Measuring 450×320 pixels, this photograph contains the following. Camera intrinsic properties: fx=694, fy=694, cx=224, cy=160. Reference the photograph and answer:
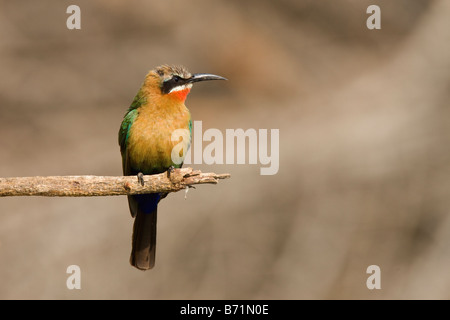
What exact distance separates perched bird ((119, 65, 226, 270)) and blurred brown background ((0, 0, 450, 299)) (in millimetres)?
4268

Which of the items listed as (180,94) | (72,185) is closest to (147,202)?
(180,94)

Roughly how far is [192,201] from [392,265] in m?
A: 2.67

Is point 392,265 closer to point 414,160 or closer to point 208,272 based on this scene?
point 414,160

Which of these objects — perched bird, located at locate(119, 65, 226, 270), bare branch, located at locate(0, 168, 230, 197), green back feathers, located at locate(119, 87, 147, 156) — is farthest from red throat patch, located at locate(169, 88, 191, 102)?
bare branch, located at locate(0, 168, 230, 197)

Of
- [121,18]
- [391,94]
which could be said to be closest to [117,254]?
[121,18]

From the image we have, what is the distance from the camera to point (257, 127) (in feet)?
30.1

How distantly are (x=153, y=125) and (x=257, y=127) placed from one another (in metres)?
5.68

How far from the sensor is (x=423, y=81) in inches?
362

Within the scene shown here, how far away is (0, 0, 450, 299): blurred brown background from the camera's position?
8.24 meters

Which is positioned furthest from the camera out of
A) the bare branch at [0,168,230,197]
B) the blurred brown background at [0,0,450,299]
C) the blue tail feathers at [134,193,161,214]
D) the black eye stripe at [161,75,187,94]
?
the blurred brown background at [0,0,450,299]

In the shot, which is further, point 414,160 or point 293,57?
point 293,57

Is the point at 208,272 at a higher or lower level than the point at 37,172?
lower

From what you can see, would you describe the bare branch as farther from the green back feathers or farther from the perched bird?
the green back feathers

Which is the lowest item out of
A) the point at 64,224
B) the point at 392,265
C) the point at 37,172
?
the point at 392,265
